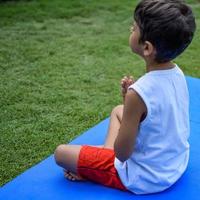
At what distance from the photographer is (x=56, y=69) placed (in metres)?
3.80

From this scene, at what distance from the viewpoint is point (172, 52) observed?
167cm

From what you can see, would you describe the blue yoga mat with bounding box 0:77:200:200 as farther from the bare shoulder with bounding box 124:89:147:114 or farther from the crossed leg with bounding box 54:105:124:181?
the bare shoulder with bounding box 124:89:147:114

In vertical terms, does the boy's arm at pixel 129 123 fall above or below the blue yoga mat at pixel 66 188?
above

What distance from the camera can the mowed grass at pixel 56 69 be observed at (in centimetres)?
276

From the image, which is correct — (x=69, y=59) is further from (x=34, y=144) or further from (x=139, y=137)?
(x=139, y=137)

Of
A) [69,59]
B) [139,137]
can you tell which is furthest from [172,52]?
[69,59]

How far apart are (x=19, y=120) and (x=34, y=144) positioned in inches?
13.2

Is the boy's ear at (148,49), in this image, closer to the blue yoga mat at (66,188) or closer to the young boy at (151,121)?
the young boy at (151,121)

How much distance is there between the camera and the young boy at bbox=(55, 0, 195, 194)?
1612mm

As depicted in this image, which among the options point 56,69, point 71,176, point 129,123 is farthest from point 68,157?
point 56,69

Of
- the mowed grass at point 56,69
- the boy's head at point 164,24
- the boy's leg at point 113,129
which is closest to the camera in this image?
the boy's head at point 164,24

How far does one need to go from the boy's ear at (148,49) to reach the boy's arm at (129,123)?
16 cm

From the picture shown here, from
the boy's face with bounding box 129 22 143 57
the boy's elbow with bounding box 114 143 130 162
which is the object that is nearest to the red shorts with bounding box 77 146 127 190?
the boy's elbow with bounding box 114 143 130 162

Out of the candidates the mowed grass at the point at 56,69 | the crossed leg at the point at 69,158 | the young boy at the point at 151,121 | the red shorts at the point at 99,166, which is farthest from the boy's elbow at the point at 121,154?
the mowed grass at the point at 56,69
